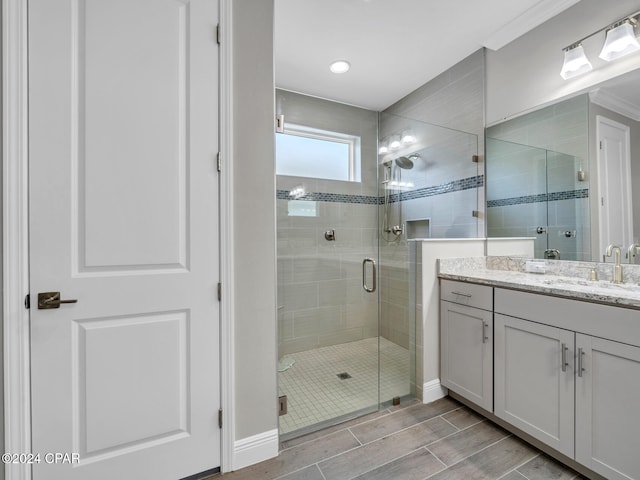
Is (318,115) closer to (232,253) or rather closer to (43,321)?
(232,253)

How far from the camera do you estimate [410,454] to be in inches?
61.6

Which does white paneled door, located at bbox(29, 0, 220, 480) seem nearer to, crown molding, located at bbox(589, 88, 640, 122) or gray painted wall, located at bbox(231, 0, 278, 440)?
gray painted wall, located at bbox(231, 0, 278, 440)

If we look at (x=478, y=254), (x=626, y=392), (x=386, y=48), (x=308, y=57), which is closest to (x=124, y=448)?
(x=626, y=392)

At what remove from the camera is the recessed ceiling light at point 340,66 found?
8.31 ft

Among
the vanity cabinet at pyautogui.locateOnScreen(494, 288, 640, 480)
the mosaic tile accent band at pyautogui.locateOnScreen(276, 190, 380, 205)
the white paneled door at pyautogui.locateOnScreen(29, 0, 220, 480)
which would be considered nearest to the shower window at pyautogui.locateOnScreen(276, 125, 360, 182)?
the mosaic tile accent band at pyautogui.locateOnScreen(276, 190, 380, 205)

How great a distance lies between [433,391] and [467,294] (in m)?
0.77

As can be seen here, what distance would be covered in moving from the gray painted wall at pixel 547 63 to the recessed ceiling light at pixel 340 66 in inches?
45.6

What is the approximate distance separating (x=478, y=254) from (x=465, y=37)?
5.51 ft

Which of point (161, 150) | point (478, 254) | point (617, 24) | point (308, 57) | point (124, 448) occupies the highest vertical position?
point (308, 57)

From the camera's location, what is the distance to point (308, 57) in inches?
97.1

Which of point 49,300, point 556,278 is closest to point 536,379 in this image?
point 556,278

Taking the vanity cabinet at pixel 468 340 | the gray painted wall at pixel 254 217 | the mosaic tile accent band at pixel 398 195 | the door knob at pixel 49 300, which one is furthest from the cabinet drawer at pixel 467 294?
the door knob at pixel 49 300

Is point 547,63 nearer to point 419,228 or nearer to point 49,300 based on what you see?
point 419,228

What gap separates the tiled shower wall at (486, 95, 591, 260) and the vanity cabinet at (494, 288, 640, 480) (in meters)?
0.74
